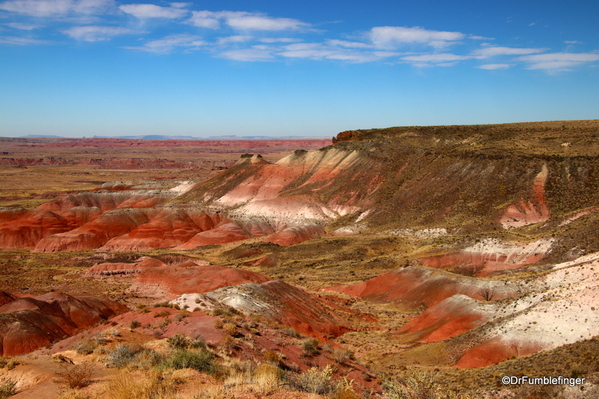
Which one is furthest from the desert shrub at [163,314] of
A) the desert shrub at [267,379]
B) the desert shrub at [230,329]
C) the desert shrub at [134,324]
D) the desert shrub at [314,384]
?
the desert shrub at [314,384]

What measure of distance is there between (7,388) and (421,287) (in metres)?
28.3

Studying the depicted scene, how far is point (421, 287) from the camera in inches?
1362

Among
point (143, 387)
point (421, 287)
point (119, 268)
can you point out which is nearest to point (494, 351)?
point (143, 387)

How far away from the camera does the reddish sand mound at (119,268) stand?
48812 millimetres

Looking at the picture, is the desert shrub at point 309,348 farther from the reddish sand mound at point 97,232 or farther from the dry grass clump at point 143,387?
the reddish sand mound at point 97,232

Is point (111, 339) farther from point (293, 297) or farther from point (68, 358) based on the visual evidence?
A: point (293, 297)

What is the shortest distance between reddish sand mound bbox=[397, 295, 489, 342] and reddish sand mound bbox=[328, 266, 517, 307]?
323 cm

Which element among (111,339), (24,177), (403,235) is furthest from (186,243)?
(24,177)

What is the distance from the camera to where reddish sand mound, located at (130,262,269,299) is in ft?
117

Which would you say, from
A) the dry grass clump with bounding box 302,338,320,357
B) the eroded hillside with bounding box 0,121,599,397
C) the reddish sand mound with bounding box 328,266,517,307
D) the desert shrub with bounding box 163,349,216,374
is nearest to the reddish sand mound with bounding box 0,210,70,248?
the eroded hillside with bounding box 0,121,599,397

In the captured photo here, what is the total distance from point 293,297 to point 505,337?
13879mm

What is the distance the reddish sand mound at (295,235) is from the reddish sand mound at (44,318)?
28.3m

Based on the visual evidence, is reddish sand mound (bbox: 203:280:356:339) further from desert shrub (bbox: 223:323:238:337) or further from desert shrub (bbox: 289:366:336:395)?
desert shrub (bbox: 289:366:336:395)

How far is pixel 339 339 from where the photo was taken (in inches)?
1053
